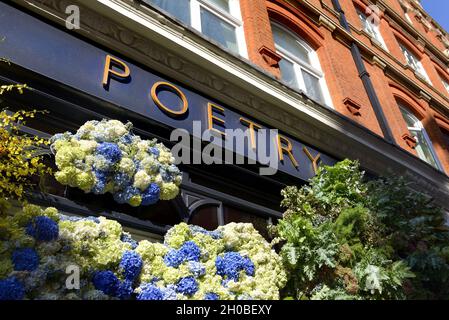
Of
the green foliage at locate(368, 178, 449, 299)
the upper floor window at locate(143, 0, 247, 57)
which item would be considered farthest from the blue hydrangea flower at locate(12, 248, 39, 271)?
the upper floor window at locate(143, 0, 247, 57)

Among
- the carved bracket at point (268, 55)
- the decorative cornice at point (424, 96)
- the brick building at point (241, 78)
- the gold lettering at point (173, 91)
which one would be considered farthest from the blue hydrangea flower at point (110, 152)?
the decorative cornice at point (424, 96)

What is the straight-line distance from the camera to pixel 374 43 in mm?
11859

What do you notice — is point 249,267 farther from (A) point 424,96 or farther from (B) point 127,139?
(A) point 424,96

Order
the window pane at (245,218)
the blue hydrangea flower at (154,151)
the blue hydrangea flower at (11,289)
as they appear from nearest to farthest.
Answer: the blue hydrangea flower at (11,289) → the blue hydrangea flower at (154,151) → the window pane at (245,218)

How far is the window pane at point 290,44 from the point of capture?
8.79 meters

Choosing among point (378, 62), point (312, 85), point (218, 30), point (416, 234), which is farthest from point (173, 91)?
point (378, 62)

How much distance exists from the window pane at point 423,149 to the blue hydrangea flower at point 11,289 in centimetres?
1038

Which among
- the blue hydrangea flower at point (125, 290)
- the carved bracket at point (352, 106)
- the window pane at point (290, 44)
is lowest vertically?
the blue hydrangea flower at point (125, 290)

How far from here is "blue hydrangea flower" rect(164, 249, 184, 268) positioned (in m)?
3.12

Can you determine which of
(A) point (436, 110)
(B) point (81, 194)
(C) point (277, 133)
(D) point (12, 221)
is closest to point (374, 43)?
(A) point (436, 110)

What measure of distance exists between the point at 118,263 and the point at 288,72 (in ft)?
20.5

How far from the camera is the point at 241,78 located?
545 cm

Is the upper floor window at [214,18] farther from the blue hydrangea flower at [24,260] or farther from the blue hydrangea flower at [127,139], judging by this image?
the blue hydrangea flower at [24,260]

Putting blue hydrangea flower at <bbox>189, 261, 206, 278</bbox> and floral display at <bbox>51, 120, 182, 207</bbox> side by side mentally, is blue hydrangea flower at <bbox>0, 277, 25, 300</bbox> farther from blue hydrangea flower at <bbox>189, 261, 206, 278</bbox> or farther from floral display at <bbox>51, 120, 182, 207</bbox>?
blue hydrangea flower at <bbox>189, 261, 206, 278</bbox>
